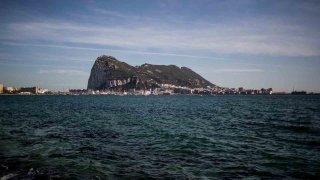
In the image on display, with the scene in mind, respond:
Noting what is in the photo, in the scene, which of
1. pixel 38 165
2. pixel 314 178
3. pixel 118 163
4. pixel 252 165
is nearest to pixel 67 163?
pixel 38 165

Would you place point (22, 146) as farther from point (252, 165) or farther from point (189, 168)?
point (252, 165)

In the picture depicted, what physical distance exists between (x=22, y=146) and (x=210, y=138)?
1739 centimetres

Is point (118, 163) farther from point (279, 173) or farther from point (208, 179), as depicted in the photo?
point (279, 173)

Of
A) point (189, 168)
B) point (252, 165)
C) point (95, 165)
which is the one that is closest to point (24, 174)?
point (95, 165)

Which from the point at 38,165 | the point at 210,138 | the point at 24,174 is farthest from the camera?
the point at 210,138

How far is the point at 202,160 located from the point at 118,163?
5691 mm

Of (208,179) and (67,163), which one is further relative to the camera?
(67,163)

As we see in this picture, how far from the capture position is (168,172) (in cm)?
1672

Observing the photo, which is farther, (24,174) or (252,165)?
(252,165)

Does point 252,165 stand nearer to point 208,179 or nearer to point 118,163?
point 208,179

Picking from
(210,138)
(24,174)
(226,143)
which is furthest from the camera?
(210,138)

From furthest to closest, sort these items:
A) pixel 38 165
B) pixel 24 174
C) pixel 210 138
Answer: pixel 210 138 < pixel 38 165 < pixel 24 174

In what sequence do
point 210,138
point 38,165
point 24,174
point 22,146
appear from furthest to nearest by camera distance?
point 210,138 < point 22,146 < point 38,165 < point 24,174

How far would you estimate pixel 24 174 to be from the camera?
51.3 feet
